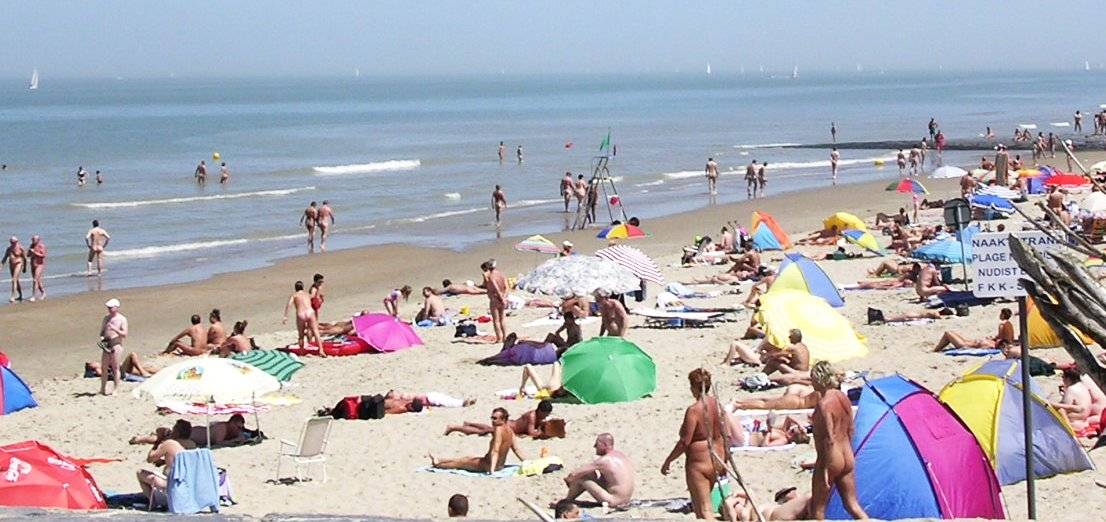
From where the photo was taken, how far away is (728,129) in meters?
76.7

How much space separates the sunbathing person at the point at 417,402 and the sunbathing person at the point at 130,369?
3541 millimetres

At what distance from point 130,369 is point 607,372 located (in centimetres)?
587

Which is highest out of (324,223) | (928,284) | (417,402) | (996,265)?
(996,265)

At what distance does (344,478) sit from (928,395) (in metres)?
4.71

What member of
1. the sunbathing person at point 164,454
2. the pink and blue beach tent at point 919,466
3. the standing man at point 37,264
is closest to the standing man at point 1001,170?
the standing man at point 37,264

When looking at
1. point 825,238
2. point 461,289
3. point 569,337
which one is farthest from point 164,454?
point 825,238

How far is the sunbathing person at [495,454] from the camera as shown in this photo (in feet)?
36.3

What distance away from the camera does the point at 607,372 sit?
13.5 m

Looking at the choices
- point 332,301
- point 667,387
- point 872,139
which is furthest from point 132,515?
point 872,139

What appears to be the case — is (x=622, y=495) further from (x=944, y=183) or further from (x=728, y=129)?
(x=728, y=129)

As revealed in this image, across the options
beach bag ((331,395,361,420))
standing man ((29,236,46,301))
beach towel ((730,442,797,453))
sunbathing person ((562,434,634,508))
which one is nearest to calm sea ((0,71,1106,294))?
standing man ((29,236,46,301))

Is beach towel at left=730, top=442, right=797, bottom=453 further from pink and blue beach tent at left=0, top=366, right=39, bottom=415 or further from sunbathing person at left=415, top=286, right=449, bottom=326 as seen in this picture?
sunbathing person at left=415, top=286, right=449, bottom=326

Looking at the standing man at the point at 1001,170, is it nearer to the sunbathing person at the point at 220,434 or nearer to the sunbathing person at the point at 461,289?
the sunbathing person at the point at 461,289

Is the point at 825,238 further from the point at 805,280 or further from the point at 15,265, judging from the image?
the point at 15,265
